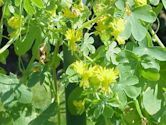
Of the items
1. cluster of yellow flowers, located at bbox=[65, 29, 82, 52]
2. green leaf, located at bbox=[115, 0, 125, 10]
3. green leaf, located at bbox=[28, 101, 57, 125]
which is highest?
green leaf, located at bbox=[115, 0, 125, 10]

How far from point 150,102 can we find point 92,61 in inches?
5.9

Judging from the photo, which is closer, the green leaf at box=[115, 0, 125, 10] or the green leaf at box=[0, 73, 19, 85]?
the green leaf at box=[115, 0, 125, 10]

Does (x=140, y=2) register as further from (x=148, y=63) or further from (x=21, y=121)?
(x=21, y=121)

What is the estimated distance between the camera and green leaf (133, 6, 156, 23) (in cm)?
105

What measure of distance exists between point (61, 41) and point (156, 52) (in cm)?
17

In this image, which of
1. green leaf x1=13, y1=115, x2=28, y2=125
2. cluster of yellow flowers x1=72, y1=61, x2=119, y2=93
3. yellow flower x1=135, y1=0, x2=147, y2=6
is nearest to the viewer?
cluster of yellow flowers x1=72, y1=61, x2=119, y2=93

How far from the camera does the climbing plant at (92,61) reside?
1014 millimetres

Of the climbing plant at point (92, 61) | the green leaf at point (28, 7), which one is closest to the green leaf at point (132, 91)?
the climbing plant at point (92, 61)

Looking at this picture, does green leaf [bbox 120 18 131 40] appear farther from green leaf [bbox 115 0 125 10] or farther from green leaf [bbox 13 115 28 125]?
green leaf [bbox 13 115 28 125]

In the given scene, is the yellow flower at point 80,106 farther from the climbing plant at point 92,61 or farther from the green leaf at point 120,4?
the green leaf at point 120,4

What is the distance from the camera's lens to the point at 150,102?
1.12 meters

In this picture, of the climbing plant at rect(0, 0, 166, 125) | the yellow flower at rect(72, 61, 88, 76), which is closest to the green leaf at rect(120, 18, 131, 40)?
the climbing plant at rect(0, 0, 166, 125)

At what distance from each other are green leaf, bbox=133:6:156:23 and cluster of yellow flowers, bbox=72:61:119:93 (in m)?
0.13

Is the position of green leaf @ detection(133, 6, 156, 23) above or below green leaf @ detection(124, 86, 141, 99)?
above
